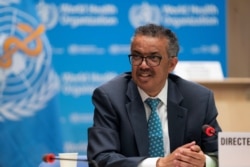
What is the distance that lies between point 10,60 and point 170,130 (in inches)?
87.9

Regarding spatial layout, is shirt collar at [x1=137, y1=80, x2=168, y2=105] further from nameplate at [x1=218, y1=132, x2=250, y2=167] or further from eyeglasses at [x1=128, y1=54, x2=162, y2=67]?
nameplate at [x1=218, y1=132, x2=250, y2=167]

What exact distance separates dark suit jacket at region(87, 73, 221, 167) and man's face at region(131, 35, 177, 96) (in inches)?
4.1

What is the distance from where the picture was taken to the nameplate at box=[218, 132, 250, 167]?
83.0 inches

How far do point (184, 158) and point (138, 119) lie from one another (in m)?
0.38

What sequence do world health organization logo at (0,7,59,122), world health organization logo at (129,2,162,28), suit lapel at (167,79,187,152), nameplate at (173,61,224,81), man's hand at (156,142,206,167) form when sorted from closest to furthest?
1. man's hand at (156,142,206,167)
2. suit lapel at (167,79,187,152)
3. nameplate at (173,61,224,81)
4. world health organization logo at (0,7,59,122)
5. world health organization logo at (129,2,162,28)

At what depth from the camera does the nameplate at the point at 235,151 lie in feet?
6.92

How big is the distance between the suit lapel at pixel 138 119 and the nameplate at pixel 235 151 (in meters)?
0.48

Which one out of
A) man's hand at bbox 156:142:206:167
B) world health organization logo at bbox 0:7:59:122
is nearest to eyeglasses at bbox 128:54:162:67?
man's hand at bbox 156:142:206:167

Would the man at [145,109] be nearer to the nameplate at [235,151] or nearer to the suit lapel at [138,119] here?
the suit lapel at [138,119]

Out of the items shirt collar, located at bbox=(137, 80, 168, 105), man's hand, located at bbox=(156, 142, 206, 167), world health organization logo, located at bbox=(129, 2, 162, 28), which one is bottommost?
man's hand, located at bbox=(156, 142, 206, 167)

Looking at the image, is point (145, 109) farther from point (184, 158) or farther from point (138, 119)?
point (184, 158)

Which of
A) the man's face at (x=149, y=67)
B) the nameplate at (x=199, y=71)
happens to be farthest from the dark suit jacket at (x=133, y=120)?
the nameplate at (x=199, y=71)

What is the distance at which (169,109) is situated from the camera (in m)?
2.60

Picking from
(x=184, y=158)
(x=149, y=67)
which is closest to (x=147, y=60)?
(x=149, y=67)
